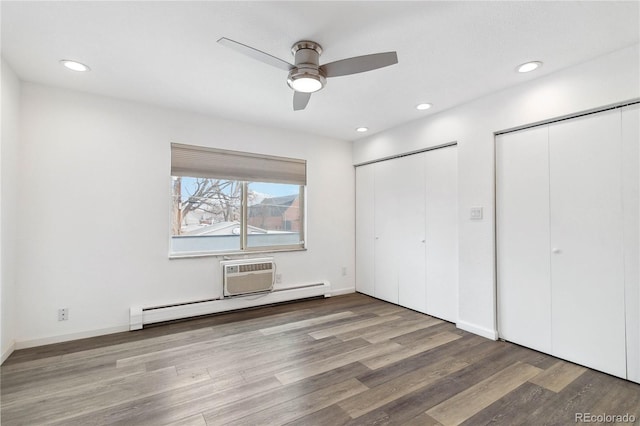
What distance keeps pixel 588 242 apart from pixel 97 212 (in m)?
4.59

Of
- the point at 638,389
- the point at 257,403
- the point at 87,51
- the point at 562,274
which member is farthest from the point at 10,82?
the point at 638,389

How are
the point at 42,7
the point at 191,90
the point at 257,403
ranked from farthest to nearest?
1. the point at 191,90
2. the point at 257,403
3. the point at 42,7

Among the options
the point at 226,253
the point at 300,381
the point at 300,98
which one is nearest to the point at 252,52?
the point at 300,98

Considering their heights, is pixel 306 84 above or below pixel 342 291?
above

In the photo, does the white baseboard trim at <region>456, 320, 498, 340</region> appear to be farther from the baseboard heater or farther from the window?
the window

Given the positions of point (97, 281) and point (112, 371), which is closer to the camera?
point (112, 371)

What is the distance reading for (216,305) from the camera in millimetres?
3723

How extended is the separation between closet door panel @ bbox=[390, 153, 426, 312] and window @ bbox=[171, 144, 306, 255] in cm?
145

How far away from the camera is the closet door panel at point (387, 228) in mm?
4223

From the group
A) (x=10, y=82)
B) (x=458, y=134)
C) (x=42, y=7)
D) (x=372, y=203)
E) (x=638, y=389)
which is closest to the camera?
(x=42, y=7)

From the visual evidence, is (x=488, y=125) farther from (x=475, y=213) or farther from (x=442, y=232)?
(x=442, y=232)

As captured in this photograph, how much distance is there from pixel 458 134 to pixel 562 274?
1.71 m

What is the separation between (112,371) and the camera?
2.37 meters

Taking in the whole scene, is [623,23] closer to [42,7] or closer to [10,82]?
[42,7]
